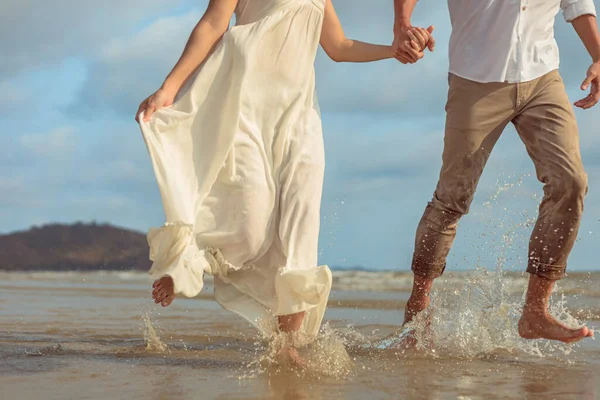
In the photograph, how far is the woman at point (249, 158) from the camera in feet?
11.0

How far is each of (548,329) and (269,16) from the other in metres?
2.26

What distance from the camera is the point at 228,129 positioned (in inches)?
135

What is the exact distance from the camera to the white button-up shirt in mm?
4277

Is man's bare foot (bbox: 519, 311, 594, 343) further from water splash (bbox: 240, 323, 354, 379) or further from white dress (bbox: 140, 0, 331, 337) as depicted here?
white dress (bbox: 140, 0, 331, 337)

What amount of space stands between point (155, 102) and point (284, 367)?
1.30 meters

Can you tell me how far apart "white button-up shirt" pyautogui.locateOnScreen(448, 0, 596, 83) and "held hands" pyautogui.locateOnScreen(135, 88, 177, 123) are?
1.82 metres

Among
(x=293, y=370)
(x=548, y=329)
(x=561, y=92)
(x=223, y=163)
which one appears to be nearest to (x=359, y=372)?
(x=293, y=370)

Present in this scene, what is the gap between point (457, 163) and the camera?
4.40 metres

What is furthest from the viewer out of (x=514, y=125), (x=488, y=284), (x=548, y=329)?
(x=488, y=284)

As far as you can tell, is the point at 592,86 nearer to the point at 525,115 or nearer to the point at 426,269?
the point at 525,115

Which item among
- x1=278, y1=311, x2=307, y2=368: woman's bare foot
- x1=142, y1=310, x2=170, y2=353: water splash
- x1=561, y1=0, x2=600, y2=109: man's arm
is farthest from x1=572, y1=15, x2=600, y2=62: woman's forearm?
x1=142, y1=310, x2=170, y2=353: water splash

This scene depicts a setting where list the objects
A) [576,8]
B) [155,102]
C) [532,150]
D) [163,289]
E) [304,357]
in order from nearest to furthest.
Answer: [163,289] → [155,102] → [304,357] → [532,150] → [576,8]

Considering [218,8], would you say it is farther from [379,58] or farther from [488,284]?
[488,284]

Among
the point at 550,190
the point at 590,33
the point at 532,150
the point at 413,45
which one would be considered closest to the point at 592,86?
the point at 590,33
